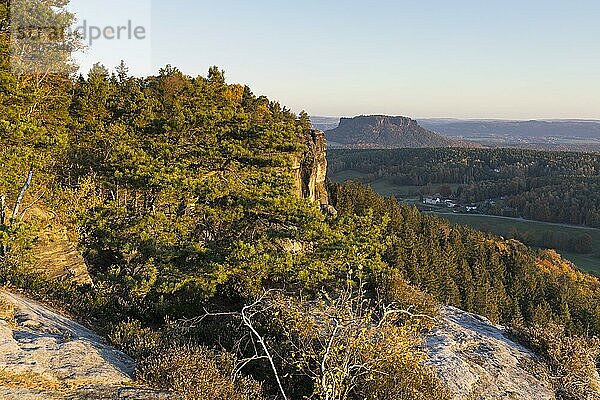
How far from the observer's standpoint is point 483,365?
35.3 ft

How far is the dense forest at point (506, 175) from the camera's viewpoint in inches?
5025

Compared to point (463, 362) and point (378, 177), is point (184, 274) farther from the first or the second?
point (378, 177)

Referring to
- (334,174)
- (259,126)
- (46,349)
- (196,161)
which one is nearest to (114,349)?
(46,349)

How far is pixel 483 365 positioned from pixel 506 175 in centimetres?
16666

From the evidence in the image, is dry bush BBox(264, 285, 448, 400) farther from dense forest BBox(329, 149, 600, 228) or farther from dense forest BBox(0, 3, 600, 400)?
dense forest BBox(329, 149, 600, 228)

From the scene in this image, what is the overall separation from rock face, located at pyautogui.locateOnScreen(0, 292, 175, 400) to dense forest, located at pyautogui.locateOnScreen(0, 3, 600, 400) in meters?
0.40

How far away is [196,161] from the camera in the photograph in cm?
1922

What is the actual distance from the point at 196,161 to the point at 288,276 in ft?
24.0

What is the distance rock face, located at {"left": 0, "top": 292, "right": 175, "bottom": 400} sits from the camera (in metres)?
6.48

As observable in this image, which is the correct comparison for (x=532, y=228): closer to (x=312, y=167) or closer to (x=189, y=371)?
(x=312, y=167)

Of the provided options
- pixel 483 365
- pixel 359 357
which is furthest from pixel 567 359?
pixel 359 357

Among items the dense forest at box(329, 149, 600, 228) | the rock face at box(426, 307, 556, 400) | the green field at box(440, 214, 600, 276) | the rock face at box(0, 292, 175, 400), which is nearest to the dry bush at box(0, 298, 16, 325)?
the rock face at box(0, 292, 175, 400)

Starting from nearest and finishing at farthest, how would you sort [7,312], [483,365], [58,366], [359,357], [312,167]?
1. [58,366]
2. [359,357]
3. [7,312]
4. [483,365]
5. [312,167]

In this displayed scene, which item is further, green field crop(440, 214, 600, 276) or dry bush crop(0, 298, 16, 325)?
green field crop(440, 214, 600, 276)
